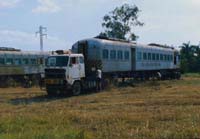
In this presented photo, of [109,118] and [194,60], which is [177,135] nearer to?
[109,118]

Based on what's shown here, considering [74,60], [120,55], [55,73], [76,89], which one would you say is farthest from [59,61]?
[120,55]

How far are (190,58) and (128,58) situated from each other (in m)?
48.1

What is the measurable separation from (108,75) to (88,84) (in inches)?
214

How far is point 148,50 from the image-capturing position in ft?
153

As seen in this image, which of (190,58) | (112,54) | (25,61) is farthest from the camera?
(190,58)

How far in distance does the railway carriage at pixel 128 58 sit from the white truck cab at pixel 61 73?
10.1 ft

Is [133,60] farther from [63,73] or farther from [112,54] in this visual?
[63,73]

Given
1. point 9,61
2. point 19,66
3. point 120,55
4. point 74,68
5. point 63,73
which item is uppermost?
point 120,55

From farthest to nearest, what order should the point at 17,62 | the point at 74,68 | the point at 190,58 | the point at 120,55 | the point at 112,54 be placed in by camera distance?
the point at 190,58 → the point at 17,62 → the point at 120,55 → the point at 112,54 → the point at 74,68

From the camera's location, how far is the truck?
29.3 m

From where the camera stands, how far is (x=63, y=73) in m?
29.2

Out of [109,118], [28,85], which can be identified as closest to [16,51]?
[28,85]

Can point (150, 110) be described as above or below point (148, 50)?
below

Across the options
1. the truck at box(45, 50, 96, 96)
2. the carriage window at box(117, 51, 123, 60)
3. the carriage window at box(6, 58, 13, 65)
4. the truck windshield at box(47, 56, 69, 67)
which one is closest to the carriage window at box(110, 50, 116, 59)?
the carriage window at box(117, 51, 123, 60)
